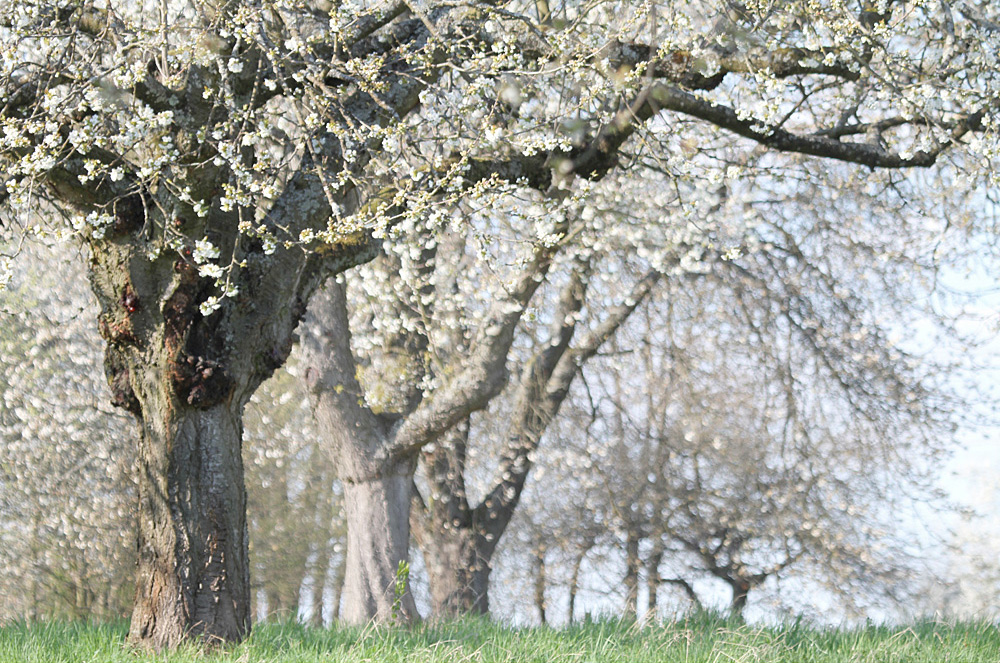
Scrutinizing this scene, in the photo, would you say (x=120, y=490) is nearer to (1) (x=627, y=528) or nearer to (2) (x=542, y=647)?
(1) (x=627, y=528)

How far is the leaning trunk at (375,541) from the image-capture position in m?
8.69

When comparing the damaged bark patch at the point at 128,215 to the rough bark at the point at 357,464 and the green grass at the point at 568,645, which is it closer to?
the green grass at the point at 568,645

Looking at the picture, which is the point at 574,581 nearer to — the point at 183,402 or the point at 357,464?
the point at 357,464

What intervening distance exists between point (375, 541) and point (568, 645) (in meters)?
4.49

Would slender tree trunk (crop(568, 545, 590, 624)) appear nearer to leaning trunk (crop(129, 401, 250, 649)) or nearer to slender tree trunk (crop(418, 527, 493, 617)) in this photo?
slender tree trunk (crop(418, 527, 493, 617))

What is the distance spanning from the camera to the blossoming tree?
15.4ft

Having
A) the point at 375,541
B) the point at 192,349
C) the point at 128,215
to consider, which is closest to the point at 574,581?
the point at 375,541

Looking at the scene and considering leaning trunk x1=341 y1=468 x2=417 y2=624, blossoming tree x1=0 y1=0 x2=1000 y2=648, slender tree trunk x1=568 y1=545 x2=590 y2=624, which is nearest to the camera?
blossoming tree x1=0 y1=0 x2=1000 y2=648

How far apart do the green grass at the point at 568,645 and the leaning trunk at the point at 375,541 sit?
119 inches

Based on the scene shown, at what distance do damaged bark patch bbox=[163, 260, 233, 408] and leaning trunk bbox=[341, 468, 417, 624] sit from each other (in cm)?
381

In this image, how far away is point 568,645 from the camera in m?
4.58

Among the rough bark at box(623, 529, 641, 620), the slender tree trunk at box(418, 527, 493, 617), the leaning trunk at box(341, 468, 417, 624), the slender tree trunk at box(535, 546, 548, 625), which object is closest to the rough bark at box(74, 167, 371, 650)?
the leaning trunk at box(341, 468, 417, 624)

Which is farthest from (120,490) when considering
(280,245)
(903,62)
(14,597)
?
(903,62)

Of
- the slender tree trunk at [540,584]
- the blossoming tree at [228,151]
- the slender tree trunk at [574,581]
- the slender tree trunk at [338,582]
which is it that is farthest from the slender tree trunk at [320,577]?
the blossoming tree at [228,151]
